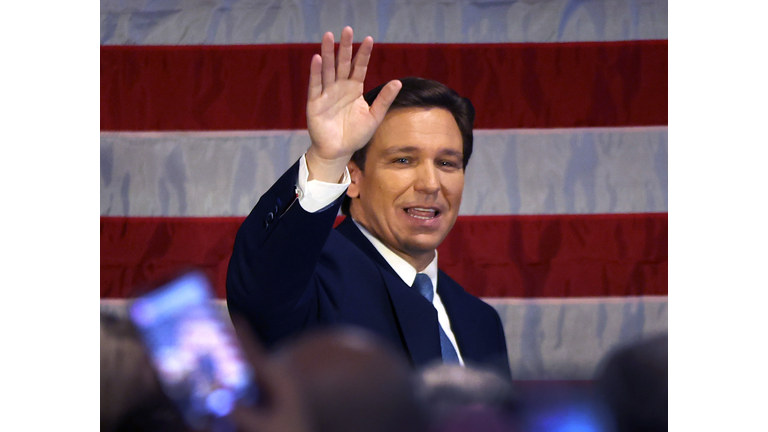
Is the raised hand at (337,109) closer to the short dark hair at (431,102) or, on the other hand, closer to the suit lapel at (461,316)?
the short dark hair at (431,102)

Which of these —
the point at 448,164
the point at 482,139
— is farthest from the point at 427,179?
the point at 482,139

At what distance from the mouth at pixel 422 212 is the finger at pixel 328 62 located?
0.28 meters

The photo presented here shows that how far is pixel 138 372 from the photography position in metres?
1.08

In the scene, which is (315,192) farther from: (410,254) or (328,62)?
(410,254)

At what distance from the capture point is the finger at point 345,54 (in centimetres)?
93

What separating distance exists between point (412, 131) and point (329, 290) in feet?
0.97

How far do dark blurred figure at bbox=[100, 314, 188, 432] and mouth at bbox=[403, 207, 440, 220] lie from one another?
0.48 metres

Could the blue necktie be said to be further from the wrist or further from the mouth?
the wrist

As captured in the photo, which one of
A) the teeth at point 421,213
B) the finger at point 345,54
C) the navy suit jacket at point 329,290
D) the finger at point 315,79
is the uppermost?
the finger at point 345,54

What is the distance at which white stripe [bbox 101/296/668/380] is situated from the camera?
1.19 metres

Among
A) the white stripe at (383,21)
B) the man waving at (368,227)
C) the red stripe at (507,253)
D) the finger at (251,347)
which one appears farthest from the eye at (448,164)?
the finger at (251,347)

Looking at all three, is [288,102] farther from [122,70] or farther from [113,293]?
[113,293]

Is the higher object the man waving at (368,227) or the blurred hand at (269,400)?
the man waving at (368,227)

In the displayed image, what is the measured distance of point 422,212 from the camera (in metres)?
1.15
